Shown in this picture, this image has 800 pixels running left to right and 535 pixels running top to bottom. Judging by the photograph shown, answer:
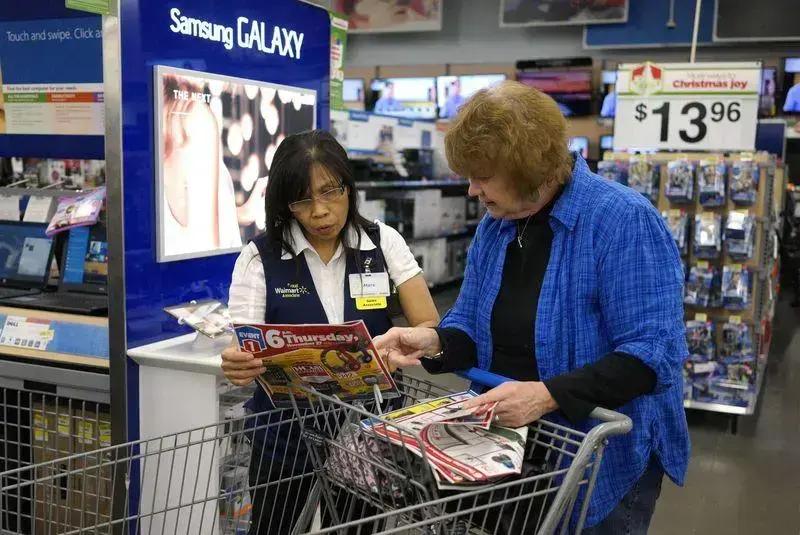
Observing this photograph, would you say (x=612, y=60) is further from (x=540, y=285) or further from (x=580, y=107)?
(x=540, y=285)

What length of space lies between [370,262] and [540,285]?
2.36ft

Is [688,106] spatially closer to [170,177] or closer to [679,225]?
[679,225]

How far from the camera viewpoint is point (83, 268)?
3277 mm

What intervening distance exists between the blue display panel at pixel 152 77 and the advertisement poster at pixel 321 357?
1.21 metres

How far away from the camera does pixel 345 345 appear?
1485mm

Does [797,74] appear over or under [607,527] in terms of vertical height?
over

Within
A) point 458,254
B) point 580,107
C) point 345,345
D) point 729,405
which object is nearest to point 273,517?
point 345,345

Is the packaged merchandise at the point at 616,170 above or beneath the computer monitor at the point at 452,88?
beneath

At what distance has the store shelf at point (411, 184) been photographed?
8.74 m

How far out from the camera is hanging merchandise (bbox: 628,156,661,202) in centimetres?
533

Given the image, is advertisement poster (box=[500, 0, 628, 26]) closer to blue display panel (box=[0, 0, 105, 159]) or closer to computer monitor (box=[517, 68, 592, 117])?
computer monitor (box=[517, 68, 592, 117])

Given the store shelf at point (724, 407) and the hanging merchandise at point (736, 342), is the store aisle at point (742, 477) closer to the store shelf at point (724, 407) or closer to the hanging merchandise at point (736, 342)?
the store shelf at point (724, 407)

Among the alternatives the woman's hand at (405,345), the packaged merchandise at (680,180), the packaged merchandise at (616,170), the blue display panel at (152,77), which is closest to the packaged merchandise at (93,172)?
the blue display panel at (152,77)

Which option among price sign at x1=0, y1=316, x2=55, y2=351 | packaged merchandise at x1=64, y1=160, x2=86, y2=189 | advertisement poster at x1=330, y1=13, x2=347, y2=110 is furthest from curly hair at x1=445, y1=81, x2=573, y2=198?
packaged merchandise at x1=64, y1=160, x2=86, y2=189
